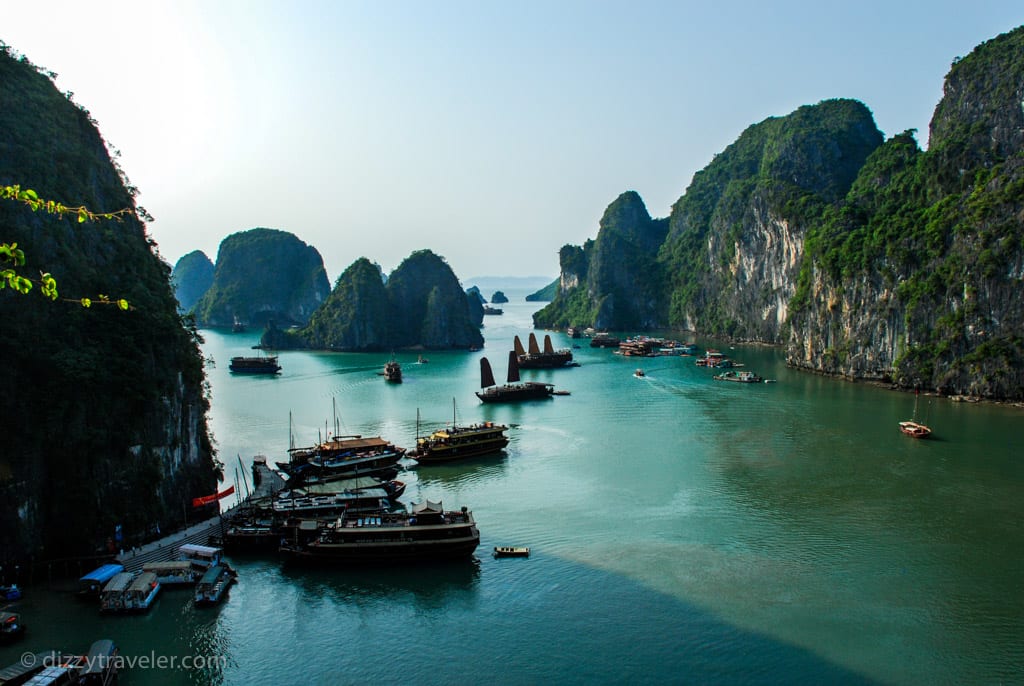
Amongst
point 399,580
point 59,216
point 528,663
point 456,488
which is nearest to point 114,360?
point 59,216

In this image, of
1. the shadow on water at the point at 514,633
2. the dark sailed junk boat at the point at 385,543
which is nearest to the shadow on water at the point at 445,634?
the shadow on water at the point at 514,633

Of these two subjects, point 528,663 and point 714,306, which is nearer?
point 528,663

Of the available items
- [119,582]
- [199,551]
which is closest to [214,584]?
[199,551]

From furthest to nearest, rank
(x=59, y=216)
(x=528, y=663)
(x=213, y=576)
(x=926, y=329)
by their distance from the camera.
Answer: (x=926, y=329) → (x=59, y=216) → (x=213, y=576) → (x=528, y=663)

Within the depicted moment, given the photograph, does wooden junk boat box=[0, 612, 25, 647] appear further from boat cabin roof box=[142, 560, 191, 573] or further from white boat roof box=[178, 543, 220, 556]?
white boat roof box=[178, 543, 220, 556]

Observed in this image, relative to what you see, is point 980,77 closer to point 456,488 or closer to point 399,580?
point 456,488

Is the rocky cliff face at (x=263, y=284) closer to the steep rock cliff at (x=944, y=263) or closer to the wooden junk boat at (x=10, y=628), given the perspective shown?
the steep rock cliff at (x=944, y=263)

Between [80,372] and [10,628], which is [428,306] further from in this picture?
[10,628]

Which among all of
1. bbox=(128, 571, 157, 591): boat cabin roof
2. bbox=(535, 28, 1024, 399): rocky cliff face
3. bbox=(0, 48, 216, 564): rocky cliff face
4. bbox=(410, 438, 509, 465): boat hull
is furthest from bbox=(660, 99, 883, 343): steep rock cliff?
bbox=(128, 571, 157, 591): boat cabin roof
